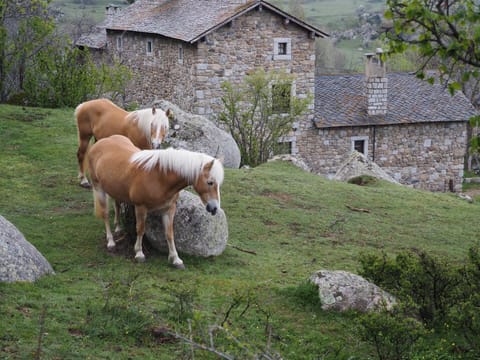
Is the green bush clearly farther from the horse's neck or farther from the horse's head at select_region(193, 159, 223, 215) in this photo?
the horse's neck

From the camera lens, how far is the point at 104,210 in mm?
10734

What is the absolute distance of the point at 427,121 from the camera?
3039cm

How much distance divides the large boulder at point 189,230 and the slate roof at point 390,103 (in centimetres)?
1891

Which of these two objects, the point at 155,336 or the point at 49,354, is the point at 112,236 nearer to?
the point at 155,336

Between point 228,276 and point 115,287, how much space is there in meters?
2.14

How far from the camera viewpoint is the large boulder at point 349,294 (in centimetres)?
884

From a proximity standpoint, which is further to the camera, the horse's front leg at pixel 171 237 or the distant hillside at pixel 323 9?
the distant hillside at pixel 323 9

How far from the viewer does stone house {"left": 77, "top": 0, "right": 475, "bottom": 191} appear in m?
28.0

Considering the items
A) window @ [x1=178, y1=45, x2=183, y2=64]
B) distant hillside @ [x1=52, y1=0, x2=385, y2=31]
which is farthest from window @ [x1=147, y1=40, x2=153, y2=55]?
distant hillside @ [x1=52, y1=0, x2=385, y2=31]

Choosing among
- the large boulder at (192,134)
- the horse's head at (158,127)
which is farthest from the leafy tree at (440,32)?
the large boulder at (192,134)

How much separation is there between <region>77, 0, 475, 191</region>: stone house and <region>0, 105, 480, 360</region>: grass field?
958cm

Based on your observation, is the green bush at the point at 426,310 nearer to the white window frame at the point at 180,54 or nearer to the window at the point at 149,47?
the white window frame at the point at 180,54

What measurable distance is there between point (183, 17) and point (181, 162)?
21832 millimetres

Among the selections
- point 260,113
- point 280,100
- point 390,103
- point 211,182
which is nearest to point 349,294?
point 211,182
